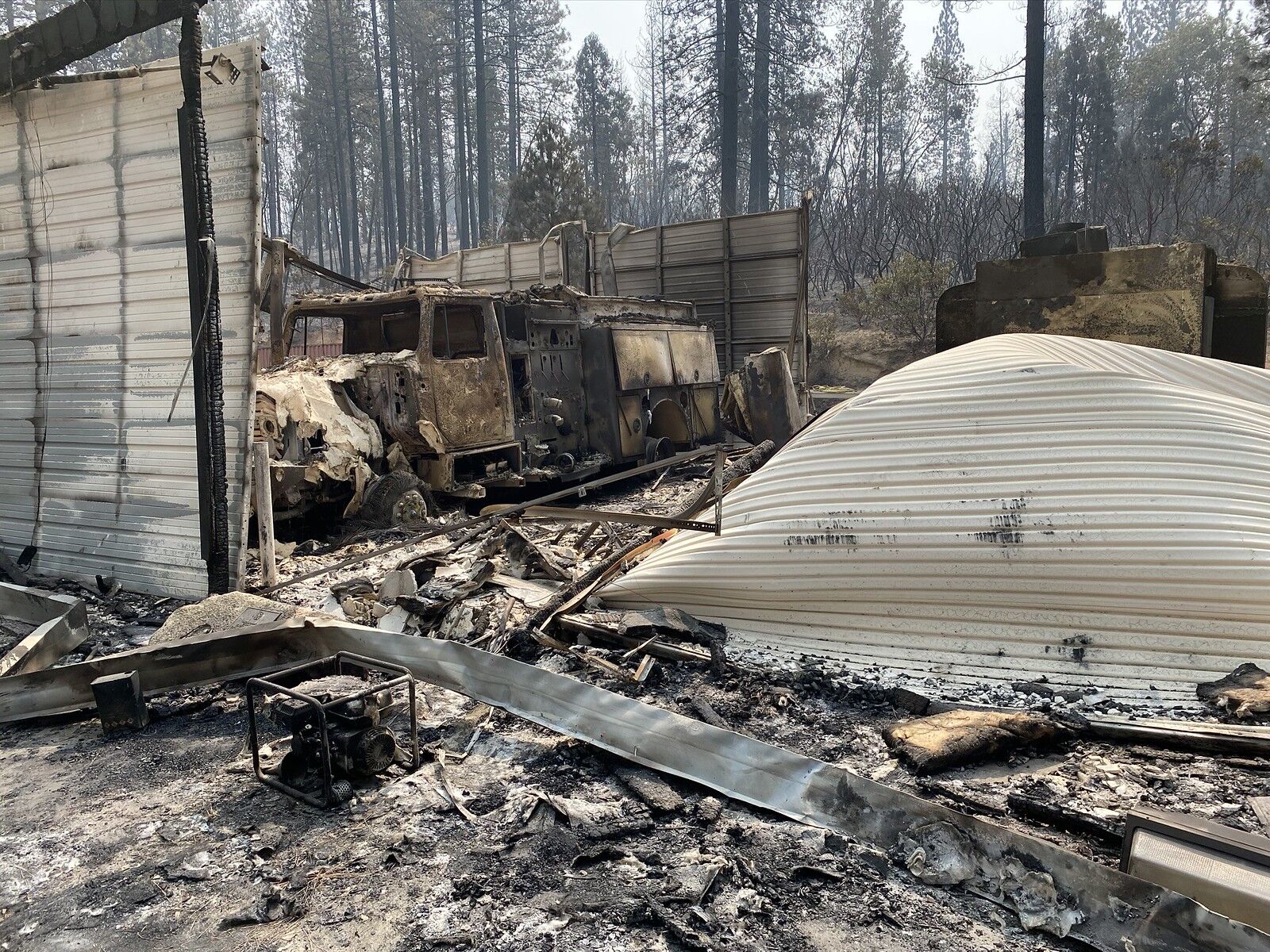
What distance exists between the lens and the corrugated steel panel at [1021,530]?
349 centimetres

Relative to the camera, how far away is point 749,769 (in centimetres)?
281

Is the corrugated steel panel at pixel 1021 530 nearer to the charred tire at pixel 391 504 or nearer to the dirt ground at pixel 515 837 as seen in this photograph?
the dirt ground at pixel 515 837

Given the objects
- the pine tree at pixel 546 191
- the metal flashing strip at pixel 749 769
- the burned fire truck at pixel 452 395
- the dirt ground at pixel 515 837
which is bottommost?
the dirt ground at pixel 515 837

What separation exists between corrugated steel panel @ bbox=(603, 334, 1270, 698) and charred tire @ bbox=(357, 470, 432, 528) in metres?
3.15

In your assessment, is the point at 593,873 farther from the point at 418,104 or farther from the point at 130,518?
the point at 418,104

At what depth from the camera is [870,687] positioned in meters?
3.66

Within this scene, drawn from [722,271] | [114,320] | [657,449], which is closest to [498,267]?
[722,271]

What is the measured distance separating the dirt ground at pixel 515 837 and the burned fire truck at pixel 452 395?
3.20 metres

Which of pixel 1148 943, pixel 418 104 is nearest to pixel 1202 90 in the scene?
pixel 418 104

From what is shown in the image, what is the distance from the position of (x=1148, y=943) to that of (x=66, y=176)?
7.86 metres

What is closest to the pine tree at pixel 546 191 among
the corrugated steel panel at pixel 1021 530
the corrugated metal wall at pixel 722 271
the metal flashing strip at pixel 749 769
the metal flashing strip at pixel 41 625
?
the corrugated metal wall at pixel 722 271

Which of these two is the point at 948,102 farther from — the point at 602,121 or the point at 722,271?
the point at 722,271

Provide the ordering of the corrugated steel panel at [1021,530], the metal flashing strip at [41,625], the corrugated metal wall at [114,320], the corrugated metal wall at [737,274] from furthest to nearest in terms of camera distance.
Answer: the corrugated metal wall at [737,274], the corrugated metal wall at [114,320], the metal flashing strip at [41,625], the corrugated steel panel at [1021,530]

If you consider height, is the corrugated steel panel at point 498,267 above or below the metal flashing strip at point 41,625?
above
